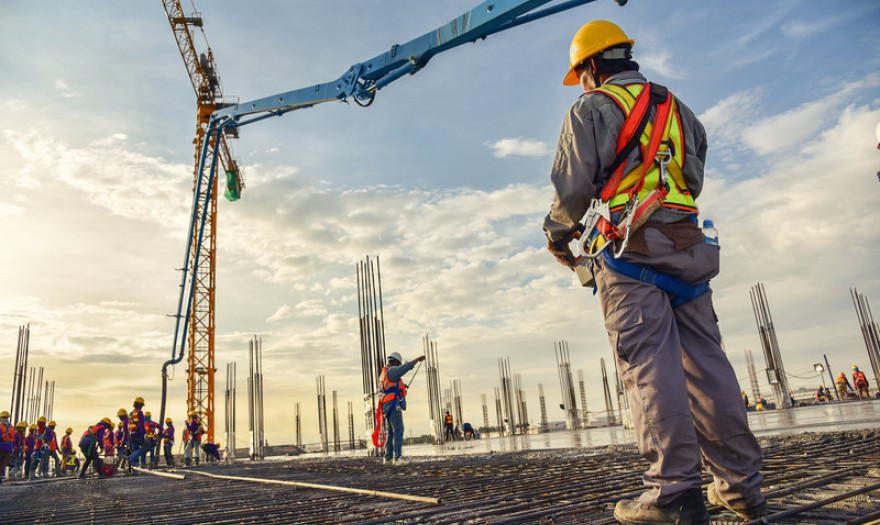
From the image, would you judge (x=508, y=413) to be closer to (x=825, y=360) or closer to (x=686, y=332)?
(x=825, y=360)

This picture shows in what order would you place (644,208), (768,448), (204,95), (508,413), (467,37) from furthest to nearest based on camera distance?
(204,95) < (508,413) < (467,37) < (768,448) < (644,208)

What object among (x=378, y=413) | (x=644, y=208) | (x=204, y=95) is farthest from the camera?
(x=204, y=95)

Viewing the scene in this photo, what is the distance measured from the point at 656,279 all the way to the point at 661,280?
0.02 m

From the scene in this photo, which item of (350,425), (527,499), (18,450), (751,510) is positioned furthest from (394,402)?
(350,425)

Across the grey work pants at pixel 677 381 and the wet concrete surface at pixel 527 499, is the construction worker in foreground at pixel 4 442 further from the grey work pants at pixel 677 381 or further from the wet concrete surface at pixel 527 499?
the grey work pants at pixel 677 381

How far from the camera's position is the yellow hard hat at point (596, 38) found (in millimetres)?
2287

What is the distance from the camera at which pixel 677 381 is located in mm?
1839

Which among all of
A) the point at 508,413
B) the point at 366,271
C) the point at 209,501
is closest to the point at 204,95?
the point at 366,271

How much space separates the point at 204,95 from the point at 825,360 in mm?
32184

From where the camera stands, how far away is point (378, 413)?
7848 millimetres

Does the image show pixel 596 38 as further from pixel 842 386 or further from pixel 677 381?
pixel 842 386

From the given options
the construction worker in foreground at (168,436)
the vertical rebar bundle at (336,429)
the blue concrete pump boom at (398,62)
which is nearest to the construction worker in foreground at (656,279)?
the blue concrete pump boom at (398,62)

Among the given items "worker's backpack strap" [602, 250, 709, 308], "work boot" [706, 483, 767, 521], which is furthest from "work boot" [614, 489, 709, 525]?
"worker's backpack strap" [602, 250, 709, 308]

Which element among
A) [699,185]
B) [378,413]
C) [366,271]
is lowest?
[378,413]
